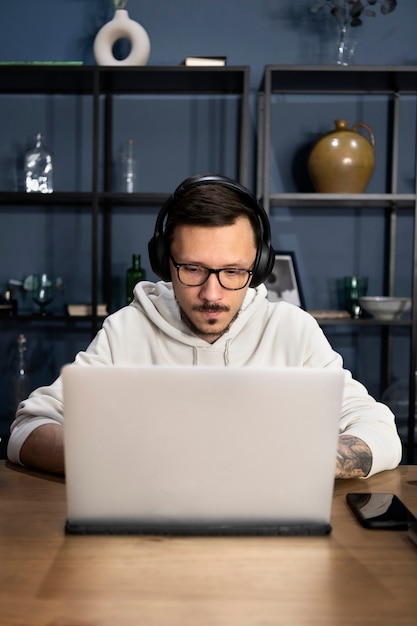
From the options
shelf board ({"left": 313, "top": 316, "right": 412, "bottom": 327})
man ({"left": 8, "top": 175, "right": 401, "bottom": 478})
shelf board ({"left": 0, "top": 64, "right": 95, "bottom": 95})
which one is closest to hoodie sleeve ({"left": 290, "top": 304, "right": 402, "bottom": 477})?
man ({"left": 8, "top": 175, "right": 401, "bottom": 478})

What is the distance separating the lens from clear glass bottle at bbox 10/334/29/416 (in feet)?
11.1

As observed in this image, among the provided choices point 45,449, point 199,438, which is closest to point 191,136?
point 45,449

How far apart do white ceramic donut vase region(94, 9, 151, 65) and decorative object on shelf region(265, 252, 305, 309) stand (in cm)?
107

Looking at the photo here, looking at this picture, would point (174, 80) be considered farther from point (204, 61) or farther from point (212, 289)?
point (212, 289)

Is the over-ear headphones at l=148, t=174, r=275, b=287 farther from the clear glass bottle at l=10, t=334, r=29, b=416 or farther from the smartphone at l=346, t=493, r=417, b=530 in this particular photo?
the clear glass bottle at l=10, t=334, r=29, b=416

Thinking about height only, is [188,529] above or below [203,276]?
below

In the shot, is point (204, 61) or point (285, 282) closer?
point (204, 61)

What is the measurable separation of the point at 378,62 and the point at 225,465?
3027 millimetres

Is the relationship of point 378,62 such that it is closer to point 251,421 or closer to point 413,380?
point 413,380

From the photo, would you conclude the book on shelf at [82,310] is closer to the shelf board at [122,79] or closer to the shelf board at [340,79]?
the shelf board at [122,79]

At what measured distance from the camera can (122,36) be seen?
333 centimetres

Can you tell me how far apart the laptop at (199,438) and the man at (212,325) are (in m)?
0.40

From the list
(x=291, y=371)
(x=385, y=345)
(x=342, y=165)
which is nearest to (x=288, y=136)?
(x=342, y=165)

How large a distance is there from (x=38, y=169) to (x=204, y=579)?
282 cm
